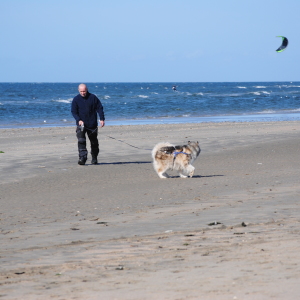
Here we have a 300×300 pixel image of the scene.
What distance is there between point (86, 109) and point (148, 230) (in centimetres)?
572

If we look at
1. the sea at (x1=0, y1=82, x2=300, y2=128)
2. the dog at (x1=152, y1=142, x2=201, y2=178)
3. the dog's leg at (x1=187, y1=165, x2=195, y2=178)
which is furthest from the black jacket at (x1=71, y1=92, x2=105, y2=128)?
the sea at (x1=0, y1=82, x2=300, y2=128)

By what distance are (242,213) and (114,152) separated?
24.1ft

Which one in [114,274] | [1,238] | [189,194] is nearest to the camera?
[114,274]

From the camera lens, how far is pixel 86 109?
34.7ft

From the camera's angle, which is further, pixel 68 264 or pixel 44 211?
pixel 44 211

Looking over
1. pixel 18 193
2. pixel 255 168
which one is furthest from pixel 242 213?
pixel 255 168

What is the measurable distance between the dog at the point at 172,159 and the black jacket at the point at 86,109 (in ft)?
6.32

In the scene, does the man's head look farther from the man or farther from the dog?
the dog

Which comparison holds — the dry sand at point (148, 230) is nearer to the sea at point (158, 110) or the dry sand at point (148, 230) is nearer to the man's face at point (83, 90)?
the man's face at point (83, 90)

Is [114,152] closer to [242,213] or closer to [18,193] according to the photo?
[18,193]

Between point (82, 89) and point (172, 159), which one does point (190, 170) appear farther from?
point (82, 89)

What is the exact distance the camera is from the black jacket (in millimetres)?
10562

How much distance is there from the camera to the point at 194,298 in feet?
10.5

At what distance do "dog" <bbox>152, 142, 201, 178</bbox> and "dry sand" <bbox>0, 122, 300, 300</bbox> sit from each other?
17 centimetres
